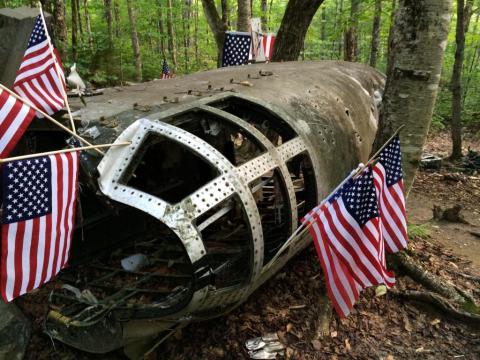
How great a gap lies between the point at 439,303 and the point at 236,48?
30.6ft

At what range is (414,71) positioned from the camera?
534 cm

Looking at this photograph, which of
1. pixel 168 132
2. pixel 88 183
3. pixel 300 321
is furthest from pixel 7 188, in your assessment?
pixel 300 321

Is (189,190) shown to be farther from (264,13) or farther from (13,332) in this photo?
(264,13)

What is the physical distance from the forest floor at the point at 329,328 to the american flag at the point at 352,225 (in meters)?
1.46

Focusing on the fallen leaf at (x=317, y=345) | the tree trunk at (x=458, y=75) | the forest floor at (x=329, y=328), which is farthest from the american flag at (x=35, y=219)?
the tree trunk at (x=458, y=75)

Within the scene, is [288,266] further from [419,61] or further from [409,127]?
[419,61]

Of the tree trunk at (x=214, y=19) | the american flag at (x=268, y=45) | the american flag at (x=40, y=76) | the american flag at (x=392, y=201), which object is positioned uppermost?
the tree trunk at (x=214, y=19)

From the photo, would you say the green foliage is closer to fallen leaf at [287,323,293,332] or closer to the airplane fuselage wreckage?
the airplane fuselage wreckage

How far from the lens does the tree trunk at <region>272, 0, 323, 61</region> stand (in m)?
11.3

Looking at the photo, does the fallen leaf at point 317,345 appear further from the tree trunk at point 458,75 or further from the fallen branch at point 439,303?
the tree trunk at point 458,75

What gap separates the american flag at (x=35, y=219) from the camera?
3.53 m

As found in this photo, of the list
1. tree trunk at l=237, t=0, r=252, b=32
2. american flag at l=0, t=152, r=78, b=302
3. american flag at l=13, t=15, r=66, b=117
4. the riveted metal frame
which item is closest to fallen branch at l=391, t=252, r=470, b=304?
the riveted metal frame

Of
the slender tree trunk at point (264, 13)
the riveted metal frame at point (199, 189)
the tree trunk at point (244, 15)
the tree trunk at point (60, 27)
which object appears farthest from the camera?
the slender tree trunk at point (264, 13)

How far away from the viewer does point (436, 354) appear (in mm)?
4883
